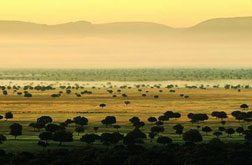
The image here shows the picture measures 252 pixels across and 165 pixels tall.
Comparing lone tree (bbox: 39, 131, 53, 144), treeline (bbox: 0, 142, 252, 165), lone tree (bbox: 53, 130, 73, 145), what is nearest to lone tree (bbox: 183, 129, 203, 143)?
treeline (bbox: 0, 142, 252, 165)

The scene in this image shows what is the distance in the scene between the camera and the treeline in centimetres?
8862

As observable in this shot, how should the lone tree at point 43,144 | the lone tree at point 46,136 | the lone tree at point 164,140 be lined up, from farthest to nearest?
the lone tree at point 46,136
the lone tree at point 164,140
the lone tree at point 43,144

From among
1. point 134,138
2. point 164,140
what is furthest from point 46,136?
point 164,140

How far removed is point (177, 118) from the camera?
160 m

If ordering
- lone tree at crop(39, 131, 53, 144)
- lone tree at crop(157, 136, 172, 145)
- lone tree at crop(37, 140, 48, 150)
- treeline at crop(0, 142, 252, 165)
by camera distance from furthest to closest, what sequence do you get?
lone tree at crop(39, 131, 53, 144) → lone tree at crop(157, 136, 172, 145) → lone tree at crop(37, 140, 48, 150) → treeline at crop(0, 142, 252, 165)

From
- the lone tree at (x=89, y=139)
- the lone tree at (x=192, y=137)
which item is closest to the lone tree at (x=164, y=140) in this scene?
the lone tree at (x=192, y=137)

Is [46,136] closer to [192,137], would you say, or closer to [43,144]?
[43,144]

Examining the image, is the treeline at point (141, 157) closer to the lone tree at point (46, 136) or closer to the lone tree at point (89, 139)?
the lone tree at point (89, 139)

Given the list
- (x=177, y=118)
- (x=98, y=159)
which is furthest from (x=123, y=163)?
(x=177, y=118)

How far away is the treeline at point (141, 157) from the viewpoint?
8862cm

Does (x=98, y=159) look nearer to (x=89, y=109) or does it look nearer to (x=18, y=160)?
(x=18, y=160)

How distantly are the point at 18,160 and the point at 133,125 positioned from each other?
5489 cm

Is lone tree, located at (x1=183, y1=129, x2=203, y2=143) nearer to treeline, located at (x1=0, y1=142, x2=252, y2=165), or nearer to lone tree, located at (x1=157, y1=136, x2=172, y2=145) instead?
lone tree, located at (x1=157, y1=136, x2=172, y2=145)

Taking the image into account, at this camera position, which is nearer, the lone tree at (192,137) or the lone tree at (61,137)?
the lone tree at (61,137)
